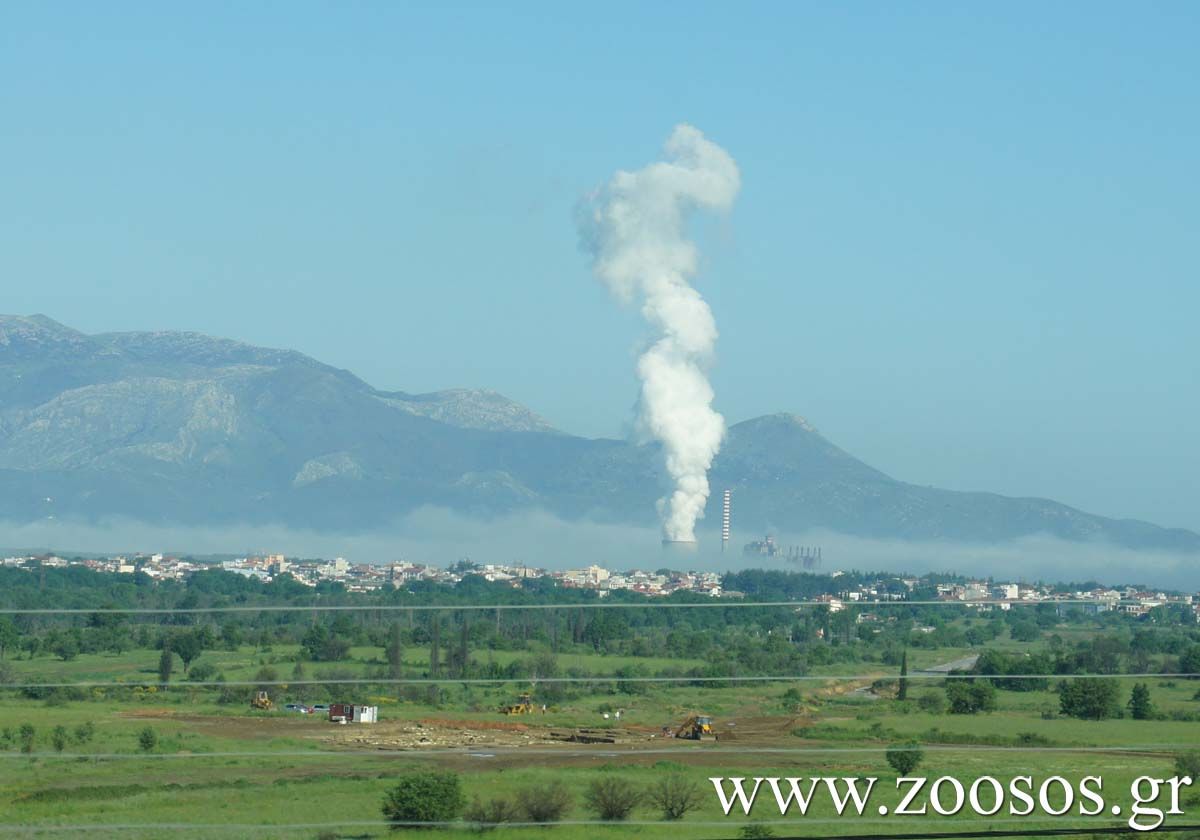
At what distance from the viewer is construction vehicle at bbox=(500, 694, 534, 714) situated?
1627cm

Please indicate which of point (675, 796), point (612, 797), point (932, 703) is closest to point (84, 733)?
point (612, 797)

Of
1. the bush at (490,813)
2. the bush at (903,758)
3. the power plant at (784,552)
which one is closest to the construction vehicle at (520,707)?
the bush at (490,813)

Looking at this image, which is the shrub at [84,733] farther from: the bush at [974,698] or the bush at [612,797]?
the bush at [974,698]

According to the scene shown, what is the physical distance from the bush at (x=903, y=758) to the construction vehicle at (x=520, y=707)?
3.69m

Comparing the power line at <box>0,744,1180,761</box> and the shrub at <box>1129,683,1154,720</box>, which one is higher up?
the shrub at <box>1129,683,1154,720</box>

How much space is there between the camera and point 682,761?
584 inches

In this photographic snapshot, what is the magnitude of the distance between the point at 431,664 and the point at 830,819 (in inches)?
160

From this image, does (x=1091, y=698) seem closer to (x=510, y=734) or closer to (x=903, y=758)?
(x=903, y=758)

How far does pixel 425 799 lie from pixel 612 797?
4.93 feet

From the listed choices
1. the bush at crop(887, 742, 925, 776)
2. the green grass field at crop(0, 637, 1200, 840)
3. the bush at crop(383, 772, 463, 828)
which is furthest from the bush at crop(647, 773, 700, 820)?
the bush at crop(887, 742, 925, 776)

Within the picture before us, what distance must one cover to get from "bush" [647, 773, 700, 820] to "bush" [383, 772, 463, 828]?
5.25ft

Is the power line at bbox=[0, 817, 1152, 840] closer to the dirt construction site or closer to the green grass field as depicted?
the green grass field

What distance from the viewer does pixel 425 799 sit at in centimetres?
1295

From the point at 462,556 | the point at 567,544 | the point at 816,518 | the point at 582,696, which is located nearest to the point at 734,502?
the point at 816,518
